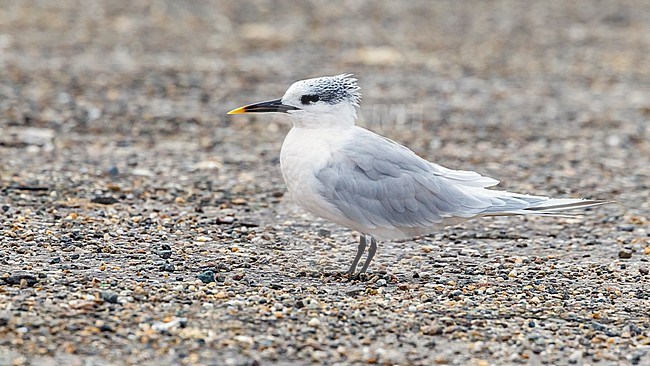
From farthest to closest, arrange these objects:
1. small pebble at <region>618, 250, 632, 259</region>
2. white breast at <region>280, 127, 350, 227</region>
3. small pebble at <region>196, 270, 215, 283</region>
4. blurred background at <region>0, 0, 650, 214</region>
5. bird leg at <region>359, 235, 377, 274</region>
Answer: blurred background at <region>0, 0, 650, 214</region>
small pebble at <region>618, 250, 632, 259</region>
bird leg at <region>359, 235, 377, 274</region>
white breast at <region>280, 127, 350, 227</region>
small pebble at <region>196, 270, 215, 283</region>

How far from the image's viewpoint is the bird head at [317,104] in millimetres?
5117

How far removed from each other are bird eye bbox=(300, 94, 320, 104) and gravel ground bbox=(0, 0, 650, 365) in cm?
86

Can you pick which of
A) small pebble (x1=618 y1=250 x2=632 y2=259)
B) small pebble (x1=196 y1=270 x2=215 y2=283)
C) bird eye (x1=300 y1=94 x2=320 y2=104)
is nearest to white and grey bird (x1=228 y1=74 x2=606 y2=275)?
bird eye (x1=300 y1=94 x2=320 y2=104)

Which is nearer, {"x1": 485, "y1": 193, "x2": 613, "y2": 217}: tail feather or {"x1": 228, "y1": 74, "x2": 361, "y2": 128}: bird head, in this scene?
{"x1": 485, "y1": 193, "x2": 613, "y2": 217}: tail feather

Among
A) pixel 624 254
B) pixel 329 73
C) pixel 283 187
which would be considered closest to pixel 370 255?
pixel 624 254

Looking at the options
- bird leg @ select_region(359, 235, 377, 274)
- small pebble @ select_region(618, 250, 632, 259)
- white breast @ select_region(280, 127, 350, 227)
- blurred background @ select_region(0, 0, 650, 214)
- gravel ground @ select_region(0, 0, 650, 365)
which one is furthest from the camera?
blurred background @ select_region(0, 0, 650, 214)

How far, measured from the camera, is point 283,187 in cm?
717

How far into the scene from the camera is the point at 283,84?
10.7 meters

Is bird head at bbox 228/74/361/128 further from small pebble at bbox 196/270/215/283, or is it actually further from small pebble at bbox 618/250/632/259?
small pebble at bbox 618/250/632/259

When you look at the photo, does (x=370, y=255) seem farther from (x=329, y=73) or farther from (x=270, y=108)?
(x=329, y=73)

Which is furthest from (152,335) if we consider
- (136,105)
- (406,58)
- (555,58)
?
(555,58)

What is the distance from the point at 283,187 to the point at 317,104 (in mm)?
2110

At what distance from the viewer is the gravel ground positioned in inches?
166

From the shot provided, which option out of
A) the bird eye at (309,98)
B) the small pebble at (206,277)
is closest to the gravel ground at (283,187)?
the small pebble at (206,277)
